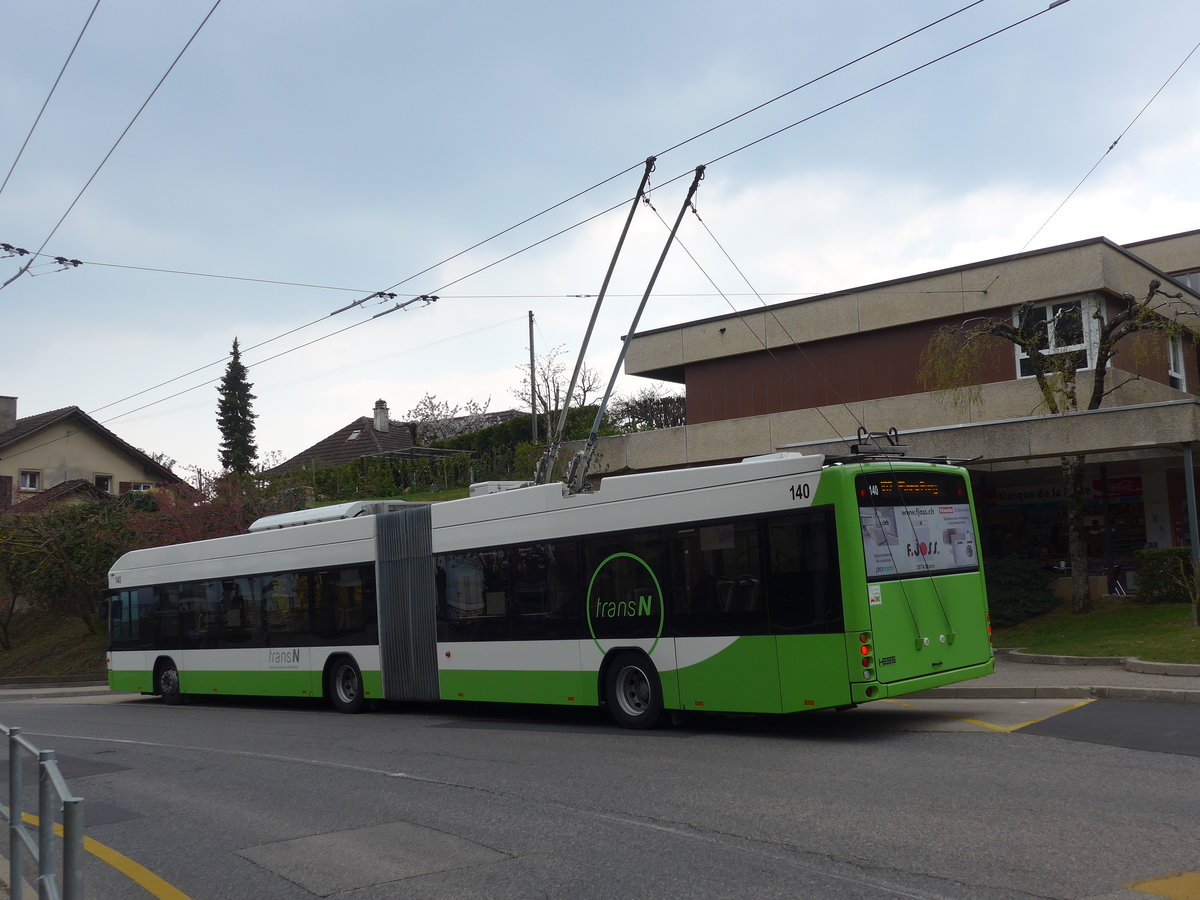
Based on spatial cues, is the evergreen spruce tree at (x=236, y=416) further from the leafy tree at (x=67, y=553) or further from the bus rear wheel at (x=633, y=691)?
the bus rear wheel at (x=633, y=691)

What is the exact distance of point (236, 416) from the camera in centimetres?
6825

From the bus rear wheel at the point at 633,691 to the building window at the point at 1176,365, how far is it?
17570mm

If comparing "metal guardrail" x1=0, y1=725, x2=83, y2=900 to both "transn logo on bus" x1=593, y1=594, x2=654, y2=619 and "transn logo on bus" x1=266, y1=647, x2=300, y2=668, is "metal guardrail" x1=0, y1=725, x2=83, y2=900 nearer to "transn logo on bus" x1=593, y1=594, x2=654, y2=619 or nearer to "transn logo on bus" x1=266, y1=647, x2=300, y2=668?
"transn logo on bus" x1=593, y1=594, x2=654, y2=619

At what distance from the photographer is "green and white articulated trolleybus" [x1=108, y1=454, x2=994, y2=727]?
445 inches

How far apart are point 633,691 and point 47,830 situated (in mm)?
8598

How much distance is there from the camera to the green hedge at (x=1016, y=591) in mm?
21484

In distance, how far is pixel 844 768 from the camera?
Answer: 31.9ft

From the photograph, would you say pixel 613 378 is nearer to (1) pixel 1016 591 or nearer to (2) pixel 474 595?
(2) pixel 474 595

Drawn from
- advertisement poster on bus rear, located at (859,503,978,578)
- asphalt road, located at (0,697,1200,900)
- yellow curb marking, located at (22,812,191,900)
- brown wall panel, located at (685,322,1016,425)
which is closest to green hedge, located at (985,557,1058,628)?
brown wall panel, located at (685,322,1016,425)

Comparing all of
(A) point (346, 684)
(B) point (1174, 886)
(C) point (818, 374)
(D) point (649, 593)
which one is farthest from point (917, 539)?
(C) point (818, 374)

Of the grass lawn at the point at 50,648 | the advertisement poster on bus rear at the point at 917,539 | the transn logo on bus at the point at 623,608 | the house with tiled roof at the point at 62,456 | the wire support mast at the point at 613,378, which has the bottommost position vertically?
the grass lawn at the point at 50,648

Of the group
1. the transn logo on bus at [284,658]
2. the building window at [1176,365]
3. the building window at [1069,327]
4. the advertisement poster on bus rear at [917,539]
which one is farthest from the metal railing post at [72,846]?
the building window at [1176,365]

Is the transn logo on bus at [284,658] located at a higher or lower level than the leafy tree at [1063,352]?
lower

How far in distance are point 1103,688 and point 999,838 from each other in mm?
7291
